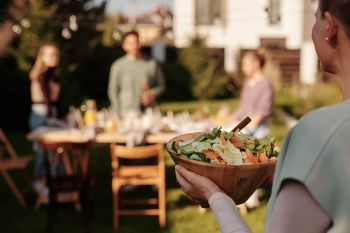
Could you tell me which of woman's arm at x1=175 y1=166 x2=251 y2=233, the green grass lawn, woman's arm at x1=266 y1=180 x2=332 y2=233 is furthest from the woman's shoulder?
the green grass lawn

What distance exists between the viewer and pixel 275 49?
2111 centimetres

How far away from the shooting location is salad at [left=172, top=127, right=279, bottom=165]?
1537 mm

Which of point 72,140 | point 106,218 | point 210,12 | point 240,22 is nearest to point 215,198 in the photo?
point 72,140

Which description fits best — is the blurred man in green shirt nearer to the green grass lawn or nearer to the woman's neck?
the green grass lawn

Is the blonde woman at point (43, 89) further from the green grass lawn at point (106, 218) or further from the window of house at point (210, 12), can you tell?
the window of house at point (210, 12)

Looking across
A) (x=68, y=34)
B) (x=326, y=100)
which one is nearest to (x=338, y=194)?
(x=326, y=100)

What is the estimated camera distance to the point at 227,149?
1577 millimetres

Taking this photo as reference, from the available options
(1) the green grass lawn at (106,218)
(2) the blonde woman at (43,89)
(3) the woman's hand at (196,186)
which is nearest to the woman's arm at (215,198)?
(3) the woman's hand at (196,186)

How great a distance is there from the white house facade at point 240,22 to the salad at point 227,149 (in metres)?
20.4

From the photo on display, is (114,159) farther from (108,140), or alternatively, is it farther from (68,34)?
(68,34)

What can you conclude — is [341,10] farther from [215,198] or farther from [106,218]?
[106,218]

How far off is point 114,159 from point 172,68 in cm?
1323

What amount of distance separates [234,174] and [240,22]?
23.3 m

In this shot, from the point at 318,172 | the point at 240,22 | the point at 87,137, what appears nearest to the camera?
the point at 318,172
